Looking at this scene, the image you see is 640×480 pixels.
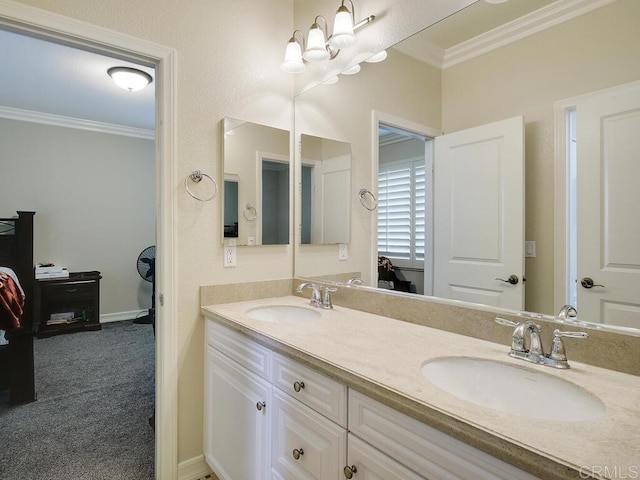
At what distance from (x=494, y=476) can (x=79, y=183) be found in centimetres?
529

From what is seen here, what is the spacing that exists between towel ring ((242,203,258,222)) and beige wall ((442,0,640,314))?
3.88 ft

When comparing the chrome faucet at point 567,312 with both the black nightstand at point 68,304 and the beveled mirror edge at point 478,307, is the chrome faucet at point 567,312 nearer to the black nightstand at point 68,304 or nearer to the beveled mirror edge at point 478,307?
the beveled mirror edge at point 478,307

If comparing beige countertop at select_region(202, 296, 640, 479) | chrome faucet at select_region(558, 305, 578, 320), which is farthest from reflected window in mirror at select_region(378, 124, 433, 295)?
chrome faucet at select_region(558, 305, 578, 320)

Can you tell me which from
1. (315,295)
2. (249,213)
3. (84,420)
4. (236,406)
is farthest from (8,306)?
(315,295)

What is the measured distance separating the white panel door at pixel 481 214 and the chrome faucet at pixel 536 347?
180 millimetres

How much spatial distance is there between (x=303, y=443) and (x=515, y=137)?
1.24m

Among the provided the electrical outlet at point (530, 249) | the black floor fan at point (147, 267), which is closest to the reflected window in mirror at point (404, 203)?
the electrical outlet at point (530, 249)

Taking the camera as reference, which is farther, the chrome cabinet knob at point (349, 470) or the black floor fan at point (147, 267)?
Result: the black floor fan at point (147, 267)

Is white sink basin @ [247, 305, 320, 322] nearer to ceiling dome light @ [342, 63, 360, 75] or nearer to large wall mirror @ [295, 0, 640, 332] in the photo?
large wall mirror @ [295, 0, 640, 332]

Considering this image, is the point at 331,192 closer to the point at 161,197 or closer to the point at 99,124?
the point at 161,197

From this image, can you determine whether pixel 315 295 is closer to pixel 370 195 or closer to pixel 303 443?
pixel 370 195

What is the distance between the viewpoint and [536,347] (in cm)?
100

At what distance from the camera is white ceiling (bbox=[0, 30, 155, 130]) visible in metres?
2.75

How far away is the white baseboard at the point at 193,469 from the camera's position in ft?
5.68
